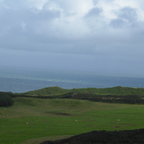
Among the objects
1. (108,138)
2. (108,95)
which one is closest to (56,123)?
(108,138)

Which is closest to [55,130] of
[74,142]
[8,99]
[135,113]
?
[74,142]

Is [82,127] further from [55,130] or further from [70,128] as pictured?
[55,130]

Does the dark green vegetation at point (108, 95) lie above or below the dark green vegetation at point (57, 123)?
above

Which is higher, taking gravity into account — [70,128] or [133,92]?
[133,92]

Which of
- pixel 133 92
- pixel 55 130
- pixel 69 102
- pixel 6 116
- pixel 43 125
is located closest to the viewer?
pixel 55 130

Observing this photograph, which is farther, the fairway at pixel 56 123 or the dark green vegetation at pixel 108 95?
the dark green vegetation at pixel 108 95

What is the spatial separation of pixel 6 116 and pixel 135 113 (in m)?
12.9

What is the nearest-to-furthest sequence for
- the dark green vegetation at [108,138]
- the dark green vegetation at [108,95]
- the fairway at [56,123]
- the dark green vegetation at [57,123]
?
the dark green vegetation at [108,138], the dark green vegetation at [57,123], the fairway at [56,123], the dark green vegetation at [108,95]

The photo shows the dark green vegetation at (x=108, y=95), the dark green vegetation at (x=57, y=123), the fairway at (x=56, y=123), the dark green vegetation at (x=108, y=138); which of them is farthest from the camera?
the dark green vegetation at (x=108, y=95)

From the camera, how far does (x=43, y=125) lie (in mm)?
21156

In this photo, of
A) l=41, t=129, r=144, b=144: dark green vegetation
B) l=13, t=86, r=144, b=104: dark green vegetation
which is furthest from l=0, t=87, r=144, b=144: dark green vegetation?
l=13, t=86, r=144, b=104: dark green vegetation

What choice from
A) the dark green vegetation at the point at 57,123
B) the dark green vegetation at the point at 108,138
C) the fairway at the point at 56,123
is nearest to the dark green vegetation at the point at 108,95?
the dark green vegetation at the point at 57,123

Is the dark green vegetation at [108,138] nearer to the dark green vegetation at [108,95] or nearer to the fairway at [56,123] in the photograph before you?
the fairway at [56,123]

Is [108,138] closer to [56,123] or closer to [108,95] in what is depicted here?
[56,123]
